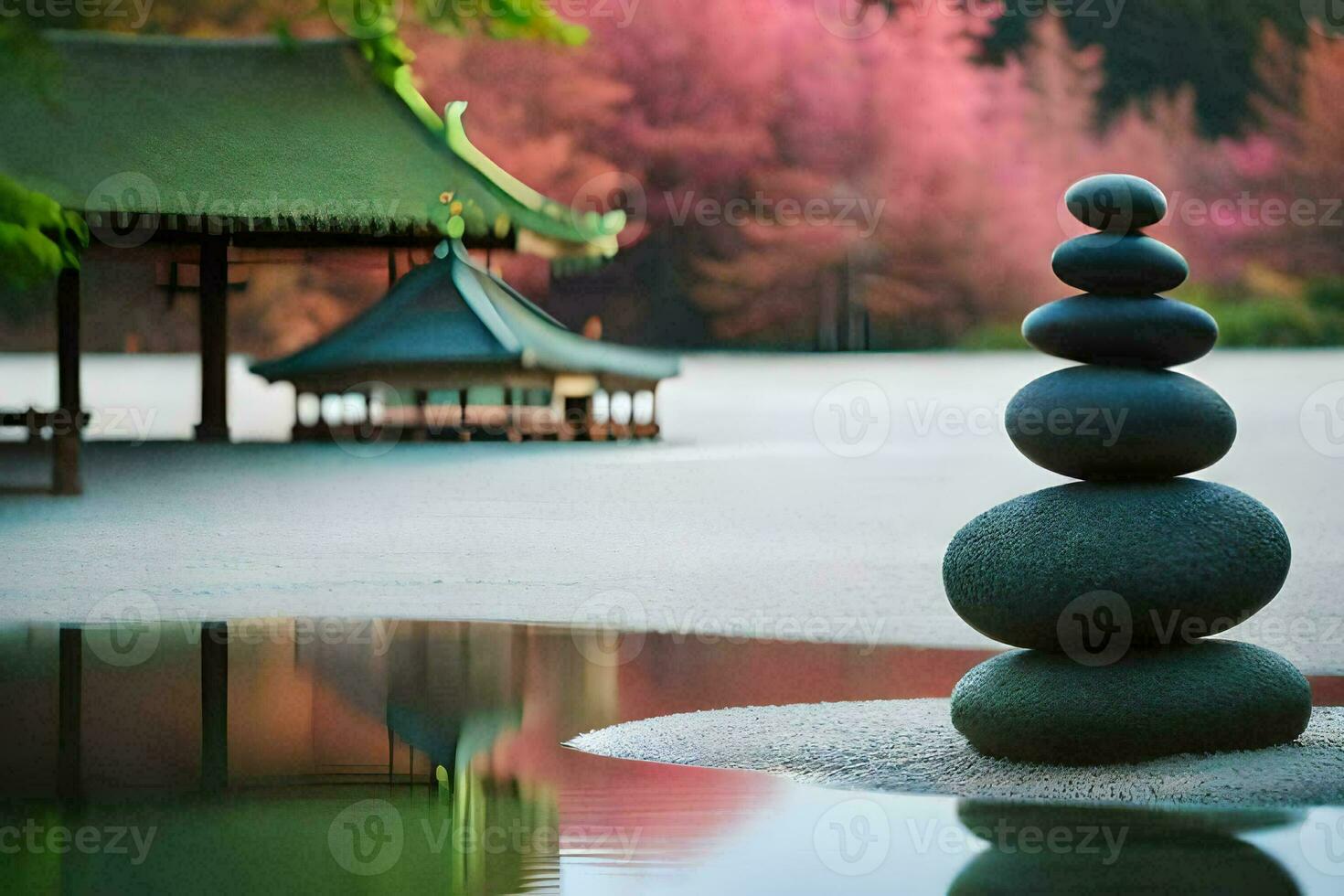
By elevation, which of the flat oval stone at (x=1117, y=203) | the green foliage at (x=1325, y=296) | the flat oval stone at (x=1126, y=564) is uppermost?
the green foliage at (x=1325, y=296)

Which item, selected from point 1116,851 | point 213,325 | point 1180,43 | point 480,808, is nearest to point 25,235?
point 213,325

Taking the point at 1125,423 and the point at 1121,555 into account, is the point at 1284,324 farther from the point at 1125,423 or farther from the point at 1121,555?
the point at 1121,555

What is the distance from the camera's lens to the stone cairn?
440 cm

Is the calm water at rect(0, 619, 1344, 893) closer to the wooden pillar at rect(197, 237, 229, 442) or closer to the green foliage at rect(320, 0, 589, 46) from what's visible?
the wooden pillar at rect(197, 237, 229, 442)

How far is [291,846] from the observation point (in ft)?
12.4

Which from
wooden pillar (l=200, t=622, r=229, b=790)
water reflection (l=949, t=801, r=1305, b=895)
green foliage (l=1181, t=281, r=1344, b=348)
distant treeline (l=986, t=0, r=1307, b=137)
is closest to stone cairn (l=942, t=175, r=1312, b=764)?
water reflection (l=949, t=801, r=1305, b=895)

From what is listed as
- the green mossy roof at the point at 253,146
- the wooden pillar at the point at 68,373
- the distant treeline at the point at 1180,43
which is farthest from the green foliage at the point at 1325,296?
the wooden pillar at the point at 68,373

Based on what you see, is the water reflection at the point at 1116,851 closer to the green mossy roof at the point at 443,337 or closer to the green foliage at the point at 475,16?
the green foliage at the point at 475,16

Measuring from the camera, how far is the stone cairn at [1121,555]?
14.4 feet

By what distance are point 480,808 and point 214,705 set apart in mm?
1775

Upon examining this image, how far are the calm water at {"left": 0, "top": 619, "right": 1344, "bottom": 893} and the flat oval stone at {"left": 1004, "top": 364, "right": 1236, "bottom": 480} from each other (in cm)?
97

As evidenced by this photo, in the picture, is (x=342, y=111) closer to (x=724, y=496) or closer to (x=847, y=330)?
(x=724, y=496)

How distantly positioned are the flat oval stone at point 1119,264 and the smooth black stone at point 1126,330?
1.4 inches

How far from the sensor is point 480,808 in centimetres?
416
